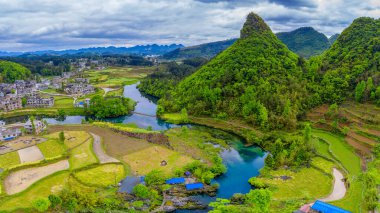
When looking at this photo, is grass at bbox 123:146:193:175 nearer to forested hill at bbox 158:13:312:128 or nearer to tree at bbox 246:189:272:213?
tree at bbox 246:189:272:213

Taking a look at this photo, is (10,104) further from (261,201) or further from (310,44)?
(310,44)

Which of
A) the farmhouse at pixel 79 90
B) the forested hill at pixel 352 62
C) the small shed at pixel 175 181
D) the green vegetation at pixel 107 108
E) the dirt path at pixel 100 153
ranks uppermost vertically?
the forested hill at pixel 352 62

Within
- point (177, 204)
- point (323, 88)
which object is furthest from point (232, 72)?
point (177, 204)

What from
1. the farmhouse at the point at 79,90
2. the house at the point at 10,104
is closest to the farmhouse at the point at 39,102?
the house at the point at 10,104

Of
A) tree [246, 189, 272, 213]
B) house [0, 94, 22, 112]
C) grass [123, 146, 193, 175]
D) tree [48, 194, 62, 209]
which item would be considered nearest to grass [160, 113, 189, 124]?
grass [123, 146, 193, 175]

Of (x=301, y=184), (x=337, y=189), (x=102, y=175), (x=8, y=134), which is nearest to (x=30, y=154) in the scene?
(x=8, y=134)

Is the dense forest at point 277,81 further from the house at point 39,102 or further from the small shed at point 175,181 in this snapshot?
the house at point 39,102

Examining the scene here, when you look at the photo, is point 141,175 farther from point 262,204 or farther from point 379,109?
point 379,109
